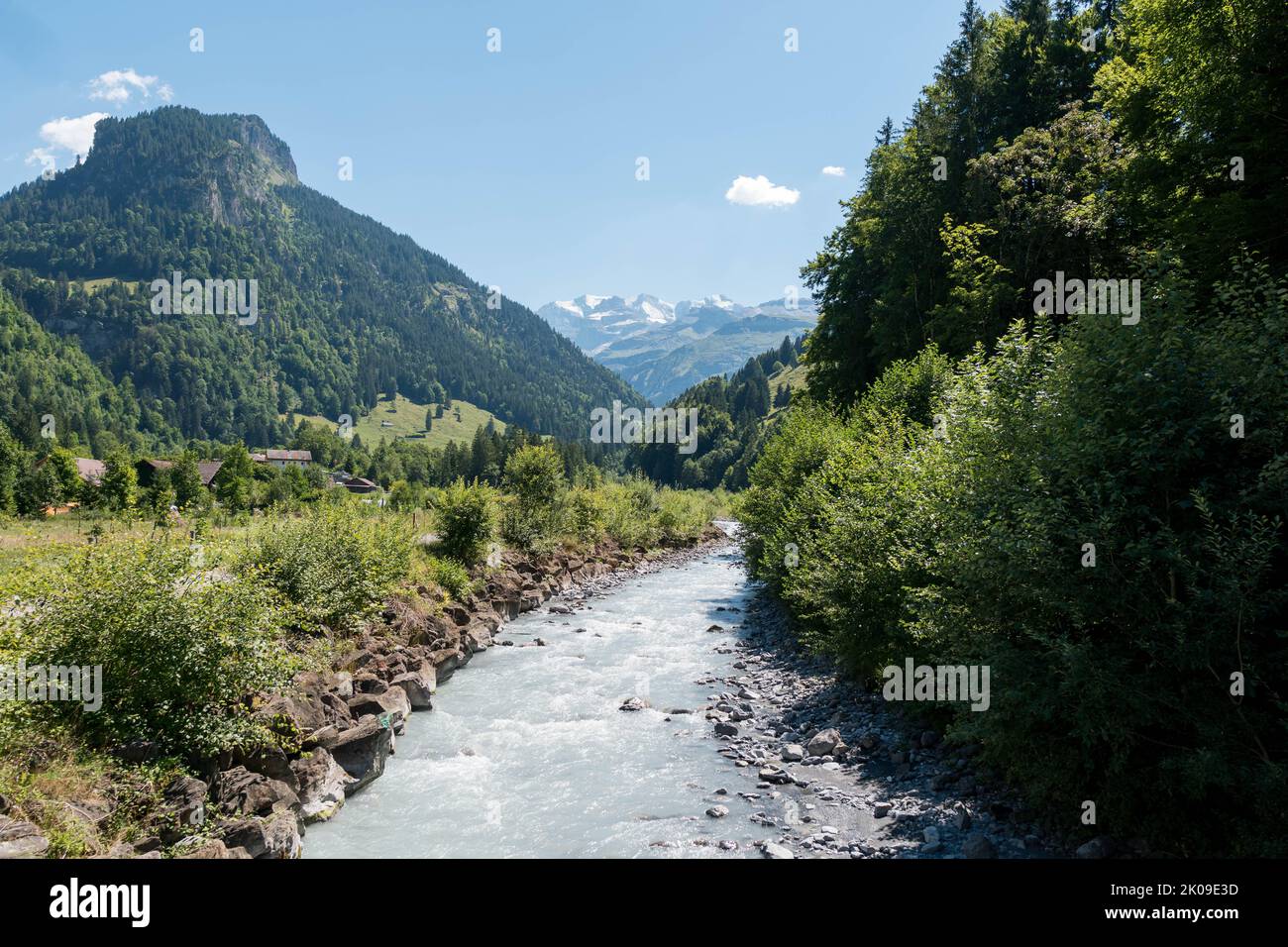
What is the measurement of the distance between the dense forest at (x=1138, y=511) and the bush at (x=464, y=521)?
15672 mm

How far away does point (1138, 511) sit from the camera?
8242mm

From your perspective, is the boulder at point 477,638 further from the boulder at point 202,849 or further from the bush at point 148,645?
the boulder at point 202,849

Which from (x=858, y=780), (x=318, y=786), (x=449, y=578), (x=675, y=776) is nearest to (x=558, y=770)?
(x=675, y=776)

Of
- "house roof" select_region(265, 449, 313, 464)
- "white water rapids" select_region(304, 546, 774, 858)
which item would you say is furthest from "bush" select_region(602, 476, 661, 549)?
"house roof" select_region(265, 449, 313, 464)

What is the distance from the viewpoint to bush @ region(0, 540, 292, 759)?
9.82 metres

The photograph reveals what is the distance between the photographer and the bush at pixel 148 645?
387 inches

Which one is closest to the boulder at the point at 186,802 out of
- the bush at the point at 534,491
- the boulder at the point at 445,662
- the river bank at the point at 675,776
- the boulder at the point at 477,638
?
the river bank at the point at 675,776

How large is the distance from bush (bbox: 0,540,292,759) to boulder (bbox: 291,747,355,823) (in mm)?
1339

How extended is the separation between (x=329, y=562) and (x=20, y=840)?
1417 cm

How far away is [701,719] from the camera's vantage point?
705 inches

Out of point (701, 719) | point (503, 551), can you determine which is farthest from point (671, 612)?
point (701, 719)

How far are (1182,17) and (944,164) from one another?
19033 millimetres

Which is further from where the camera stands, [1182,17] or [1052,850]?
[1182,17]

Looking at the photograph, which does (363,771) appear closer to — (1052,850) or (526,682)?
(526,682)
